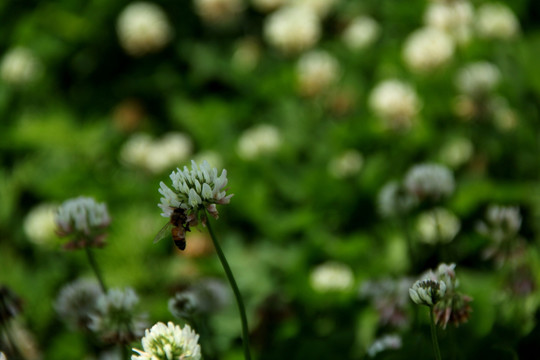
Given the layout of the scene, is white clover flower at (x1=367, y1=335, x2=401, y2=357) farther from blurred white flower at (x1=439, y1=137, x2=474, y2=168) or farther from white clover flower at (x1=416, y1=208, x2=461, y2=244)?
blurred white flower at (x1=439, y1=137, x2=474, y2=168)

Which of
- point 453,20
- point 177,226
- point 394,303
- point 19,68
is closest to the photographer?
point 177,226

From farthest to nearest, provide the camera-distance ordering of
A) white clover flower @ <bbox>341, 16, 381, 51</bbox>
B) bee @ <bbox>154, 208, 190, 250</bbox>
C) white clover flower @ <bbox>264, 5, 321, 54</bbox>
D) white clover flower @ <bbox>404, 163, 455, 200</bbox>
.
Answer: white clover flower @ <bbox>341, 16, 381, 51</bbox>, white clover flower @ <bbox>264, 5, 321, 54</bbox>, white clover flower @ <bbox>404, 163, 455, 200</bbox>, bee @ <bbox>154, 208, 190, 250</bbox>

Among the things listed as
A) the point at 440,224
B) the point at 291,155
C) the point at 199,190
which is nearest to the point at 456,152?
the point at 440,224

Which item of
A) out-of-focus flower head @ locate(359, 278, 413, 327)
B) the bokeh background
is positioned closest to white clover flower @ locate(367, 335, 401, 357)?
the bokeh background

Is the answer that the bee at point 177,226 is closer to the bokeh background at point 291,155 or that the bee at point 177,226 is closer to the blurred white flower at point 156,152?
the bokeh background at point 291,155

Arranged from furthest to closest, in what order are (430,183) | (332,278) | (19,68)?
(19,68) < (332,278) < (430,183)

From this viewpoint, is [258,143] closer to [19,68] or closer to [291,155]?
[291,155]
